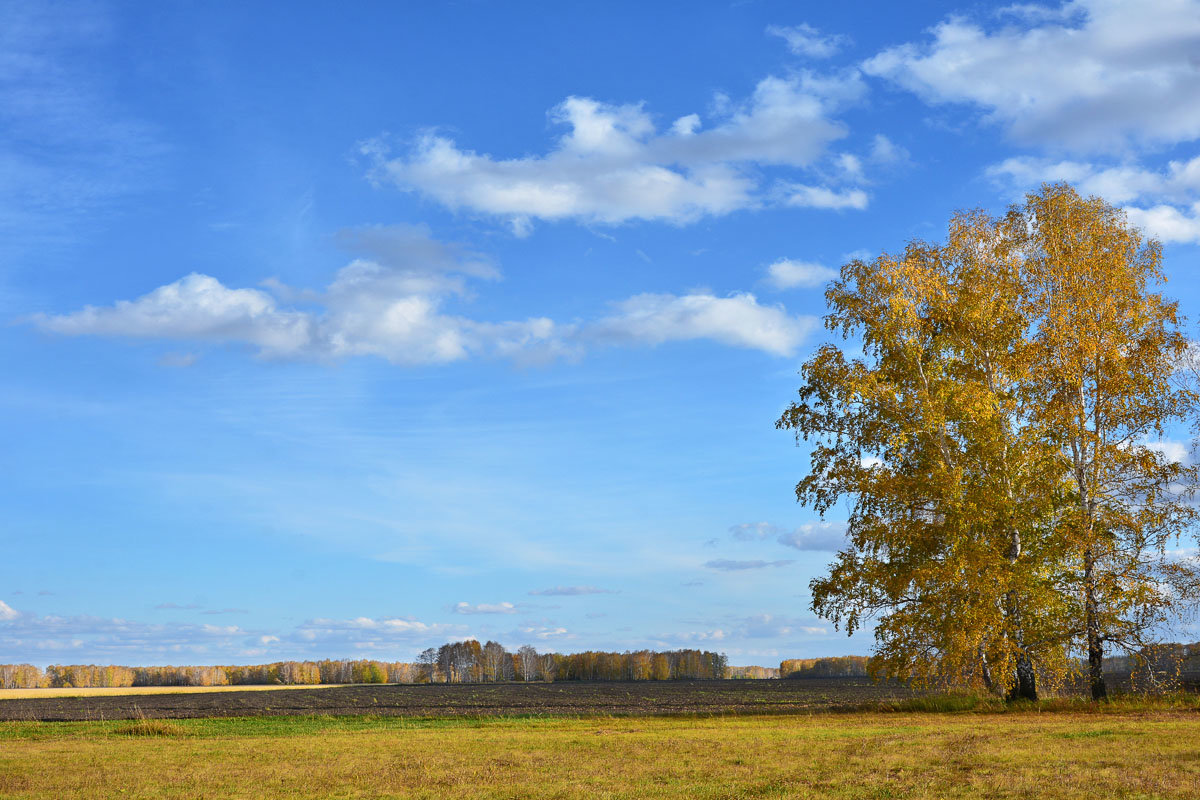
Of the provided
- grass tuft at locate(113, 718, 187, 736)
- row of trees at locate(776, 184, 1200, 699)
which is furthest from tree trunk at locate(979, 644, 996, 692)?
grass tuft at locate(113, 718, 187, 736)

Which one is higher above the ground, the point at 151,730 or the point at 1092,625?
the point at 1092,625

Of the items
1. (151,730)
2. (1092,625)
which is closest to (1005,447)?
(1092,625)

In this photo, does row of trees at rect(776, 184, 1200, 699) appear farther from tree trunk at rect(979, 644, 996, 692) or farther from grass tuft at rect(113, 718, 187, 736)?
grass tuft at rect(113, 718, 187, 736)

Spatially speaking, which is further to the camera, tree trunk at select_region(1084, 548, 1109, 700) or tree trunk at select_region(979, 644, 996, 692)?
tree trunk at select_region(1084, 548, 1109, 700)

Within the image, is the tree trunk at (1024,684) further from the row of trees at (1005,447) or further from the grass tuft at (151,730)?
the grass tuft at (151,730)

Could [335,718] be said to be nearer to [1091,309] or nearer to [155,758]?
[155,758]

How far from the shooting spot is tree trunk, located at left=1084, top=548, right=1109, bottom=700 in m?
35.0

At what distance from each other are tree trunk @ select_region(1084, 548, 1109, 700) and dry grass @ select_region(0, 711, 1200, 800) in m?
2.98

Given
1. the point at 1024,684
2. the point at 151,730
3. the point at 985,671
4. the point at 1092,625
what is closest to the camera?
the point at 1092,625

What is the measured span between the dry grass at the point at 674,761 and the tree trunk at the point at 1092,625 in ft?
9.79

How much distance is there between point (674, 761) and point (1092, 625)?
66.8 ft

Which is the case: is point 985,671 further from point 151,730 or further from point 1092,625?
point 151,730

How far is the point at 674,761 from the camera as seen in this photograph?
2347cm

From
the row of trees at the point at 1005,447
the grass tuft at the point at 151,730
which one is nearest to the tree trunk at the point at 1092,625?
the row of trees at the point at 1005,447
